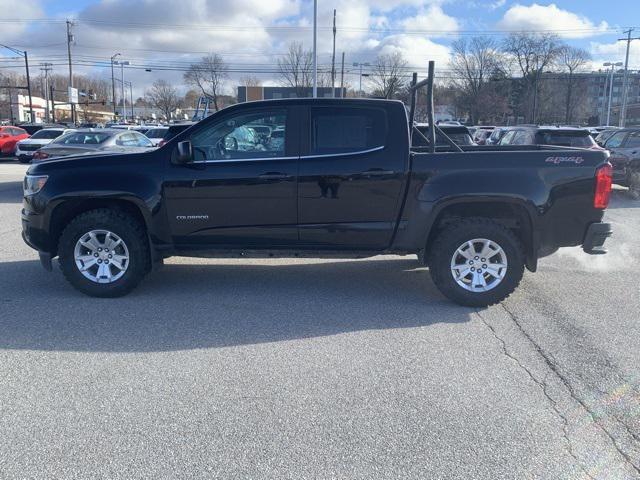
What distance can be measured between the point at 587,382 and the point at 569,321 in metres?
1.38

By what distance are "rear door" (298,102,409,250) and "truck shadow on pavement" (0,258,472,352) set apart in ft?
2.27

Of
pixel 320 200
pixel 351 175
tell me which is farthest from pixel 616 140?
pixel 320 200

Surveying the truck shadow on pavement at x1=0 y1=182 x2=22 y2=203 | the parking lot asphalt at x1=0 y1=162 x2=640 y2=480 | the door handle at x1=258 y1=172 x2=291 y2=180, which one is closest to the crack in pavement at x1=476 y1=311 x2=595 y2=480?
the parking lot asphalt at x1=0 y1=162 x2=640 y2=480

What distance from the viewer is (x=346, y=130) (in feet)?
19.2

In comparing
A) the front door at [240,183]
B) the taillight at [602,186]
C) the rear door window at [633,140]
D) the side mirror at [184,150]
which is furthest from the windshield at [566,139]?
the side mirror at [184,150]

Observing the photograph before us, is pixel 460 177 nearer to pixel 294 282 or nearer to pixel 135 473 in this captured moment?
pixel 294 282

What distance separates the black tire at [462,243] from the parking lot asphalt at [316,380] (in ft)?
0.48

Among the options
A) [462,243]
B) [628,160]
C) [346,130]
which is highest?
[346,130]

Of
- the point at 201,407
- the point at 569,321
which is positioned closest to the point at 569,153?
the point at 569,321

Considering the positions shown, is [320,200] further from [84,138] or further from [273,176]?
[84,138]

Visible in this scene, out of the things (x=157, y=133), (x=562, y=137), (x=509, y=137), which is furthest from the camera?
(x=157, y=133)

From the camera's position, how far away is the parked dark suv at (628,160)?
14539 mm

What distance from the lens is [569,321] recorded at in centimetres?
537

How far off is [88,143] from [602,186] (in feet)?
42.0
